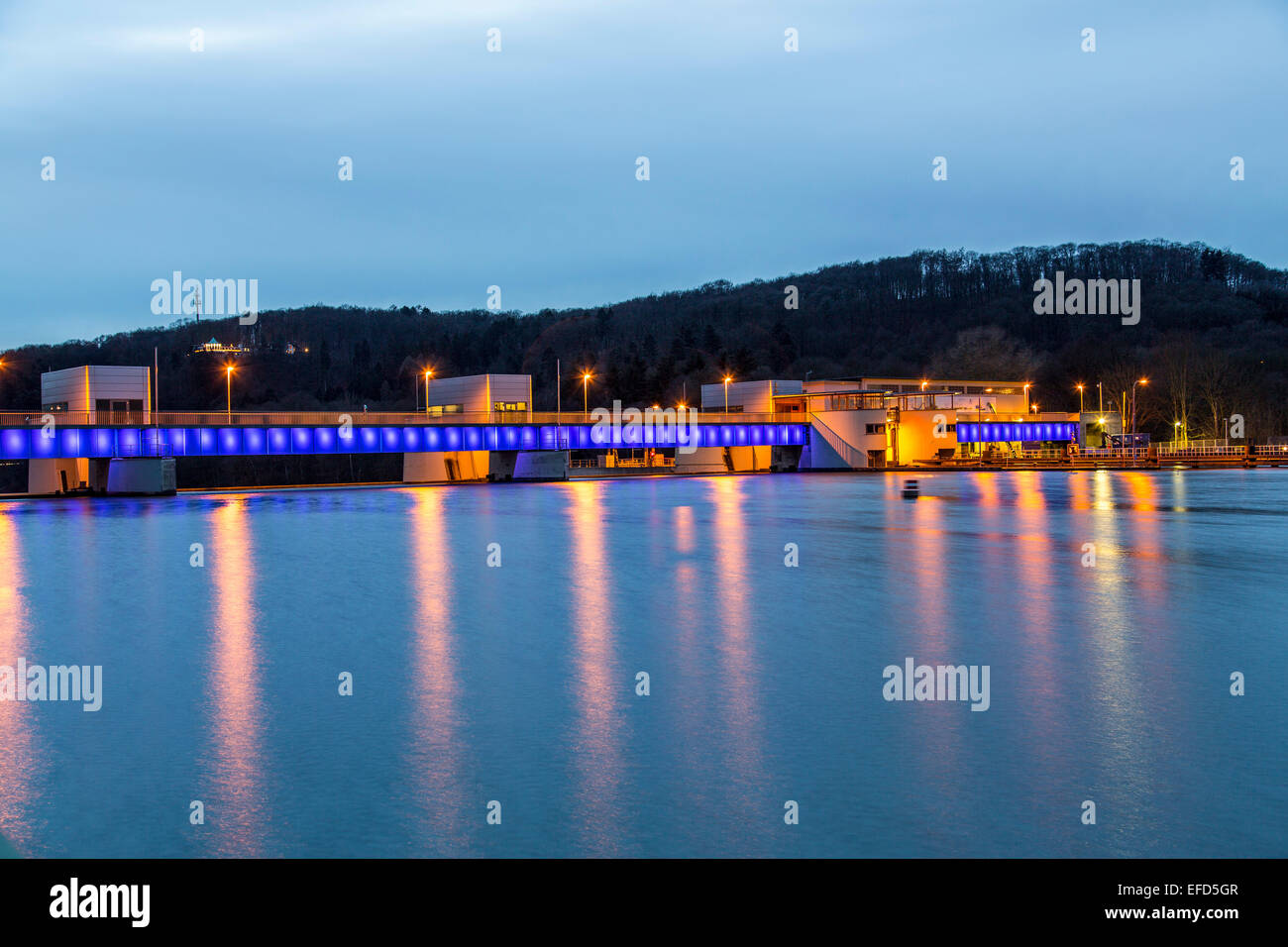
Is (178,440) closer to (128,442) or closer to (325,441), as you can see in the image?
(128,442)

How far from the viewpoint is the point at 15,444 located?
7756 centimetres

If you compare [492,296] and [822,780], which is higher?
[492,296]

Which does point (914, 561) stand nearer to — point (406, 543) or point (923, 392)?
point (406, 543)

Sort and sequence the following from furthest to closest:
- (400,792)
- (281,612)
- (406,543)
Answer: (406,543), (281,612), (400,792)

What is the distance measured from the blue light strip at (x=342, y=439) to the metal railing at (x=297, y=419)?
0.65 m

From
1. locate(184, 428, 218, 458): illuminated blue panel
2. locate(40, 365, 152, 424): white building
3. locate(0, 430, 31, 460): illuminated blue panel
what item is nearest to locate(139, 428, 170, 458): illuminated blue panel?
locate(184, 428, 218, 458): illuminated blue panel

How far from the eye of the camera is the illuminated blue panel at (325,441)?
297ft

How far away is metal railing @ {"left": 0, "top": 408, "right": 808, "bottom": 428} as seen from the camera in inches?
3061

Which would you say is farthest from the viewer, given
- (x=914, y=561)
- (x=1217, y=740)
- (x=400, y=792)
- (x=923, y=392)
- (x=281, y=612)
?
(x=923, y=392)

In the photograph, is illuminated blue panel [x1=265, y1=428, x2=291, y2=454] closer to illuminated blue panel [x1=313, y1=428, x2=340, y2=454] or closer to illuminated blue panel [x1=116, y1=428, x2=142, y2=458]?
illuminated blue panel [x1=313, y1=428, x2=340, y2=454]

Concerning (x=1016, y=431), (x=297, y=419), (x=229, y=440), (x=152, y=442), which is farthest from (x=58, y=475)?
(x=1016, y=431)
